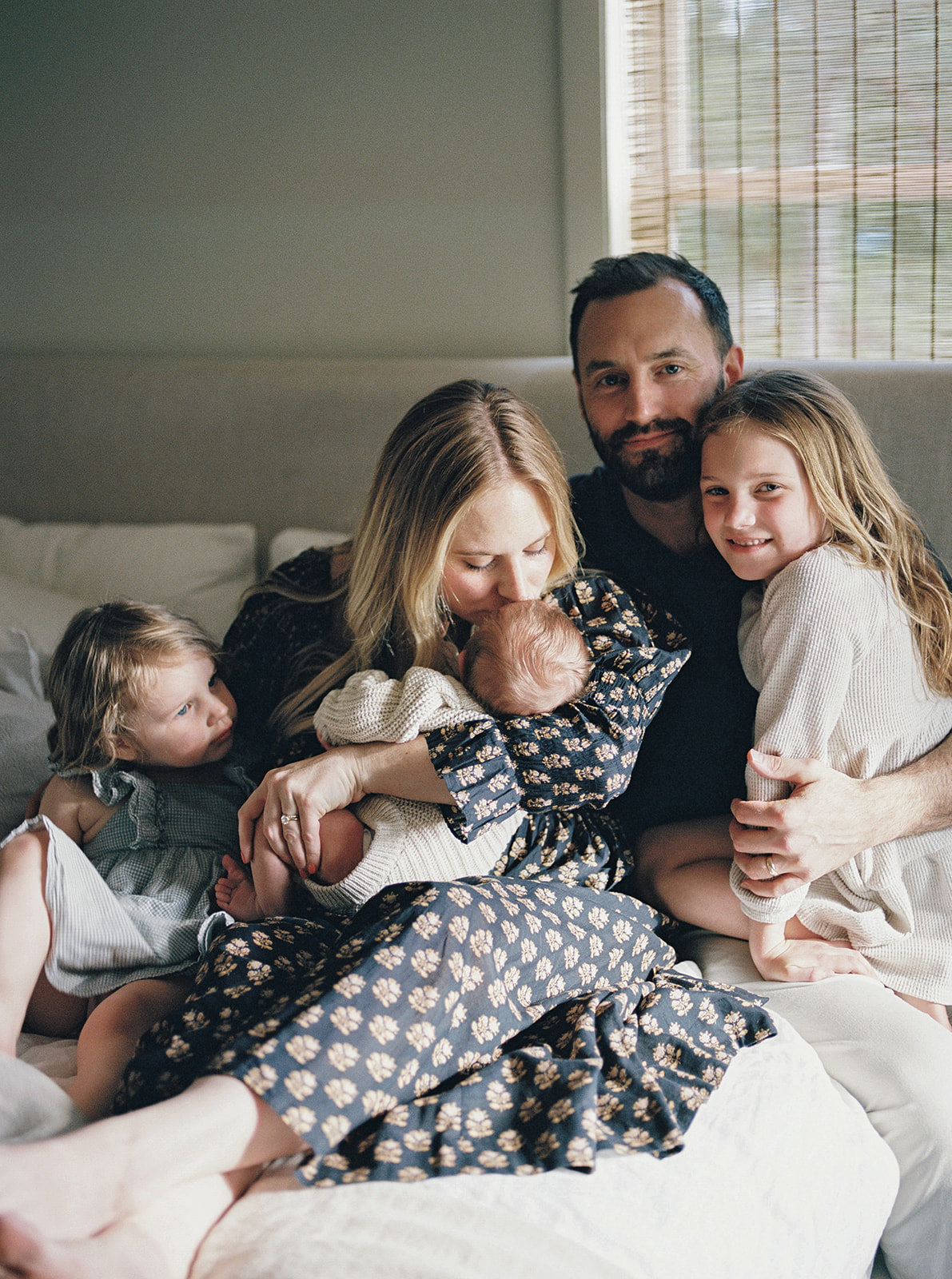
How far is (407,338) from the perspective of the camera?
2525 millimetres

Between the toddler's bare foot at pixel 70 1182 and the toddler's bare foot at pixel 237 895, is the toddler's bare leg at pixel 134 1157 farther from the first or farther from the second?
the toddler's bare foot at pixel 237 895

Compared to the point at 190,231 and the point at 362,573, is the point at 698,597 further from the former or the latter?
the point at 190,231

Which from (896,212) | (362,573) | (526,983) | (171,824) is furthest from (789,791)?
(896,212)

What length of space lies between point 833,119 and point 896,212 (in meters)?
0.22

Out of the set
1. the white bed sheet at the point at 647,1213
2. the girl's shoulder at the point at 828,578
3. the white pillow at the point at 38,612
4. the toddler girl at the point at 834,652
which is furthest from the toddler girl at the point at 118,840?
the girl's shoulder at the point at 828,578

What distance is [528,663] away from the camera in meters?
1.47

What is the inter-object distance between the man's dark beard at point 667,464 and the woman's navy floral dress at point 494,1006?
1.01 ft

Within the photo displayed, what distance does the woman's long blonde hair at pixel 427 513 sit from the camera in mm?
1554

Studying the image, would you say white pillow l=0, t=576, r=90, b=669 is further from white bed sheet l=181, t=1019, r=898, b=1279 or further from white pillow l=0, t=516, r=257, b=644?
white bed sheet l=181, t=1019, r=898, b=1279

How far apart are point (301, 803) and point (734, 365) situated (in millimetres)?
1058

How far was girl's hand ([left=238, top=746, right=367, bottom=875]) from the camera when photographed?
4.73ft

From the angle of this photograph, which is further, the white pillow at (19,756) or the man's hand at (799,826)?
the white pillow at (19,756)

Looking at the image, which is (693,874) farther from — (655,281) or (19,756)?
(19,756)

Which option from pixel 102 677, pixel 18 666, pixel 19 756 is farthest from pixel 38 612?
pixel 102 677
